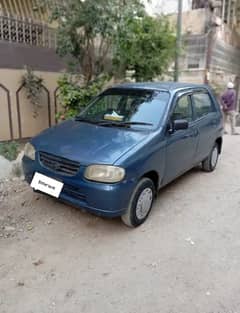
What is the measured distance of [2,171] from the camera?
4.84m

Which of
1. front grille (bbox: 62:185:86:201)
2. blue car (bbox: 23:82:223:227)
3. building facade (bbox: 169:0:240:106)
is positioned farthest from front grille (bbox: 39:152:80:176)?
building facade (bbox: 169:0:240:106)

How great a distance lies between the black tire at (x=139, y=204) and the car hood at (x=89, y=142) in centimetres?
49

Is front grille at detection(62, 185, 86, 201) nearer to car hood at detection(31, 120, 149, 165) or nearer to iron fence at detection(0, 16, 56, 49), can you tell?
car hood at detection(31, 120, 149, 165)

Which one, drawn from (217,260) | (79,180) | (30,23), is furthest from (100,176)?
(30,23)

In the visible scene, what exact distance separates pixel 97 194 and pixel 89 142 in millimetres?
660

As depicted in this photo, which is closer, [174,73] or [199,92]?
[199,92]

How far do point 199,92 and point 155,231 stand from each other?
8.40 feet

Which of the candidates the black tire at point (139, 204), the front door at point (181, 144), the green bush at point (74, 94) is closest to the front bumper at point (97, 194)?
the black tire at point (139, 204)

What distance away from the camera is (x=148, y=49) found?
23.4 ft

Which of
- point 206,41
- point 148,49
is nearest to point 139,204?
point 148,49

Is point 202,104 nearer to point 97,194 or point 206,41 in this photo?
point 97,194

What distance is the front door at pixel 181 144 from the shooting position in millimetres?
3650

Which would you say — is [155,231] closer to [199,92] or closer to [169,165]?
[169,165]

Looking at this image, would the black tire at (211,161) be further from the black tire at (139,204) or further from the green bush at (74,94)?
the green bush at (74,94)
